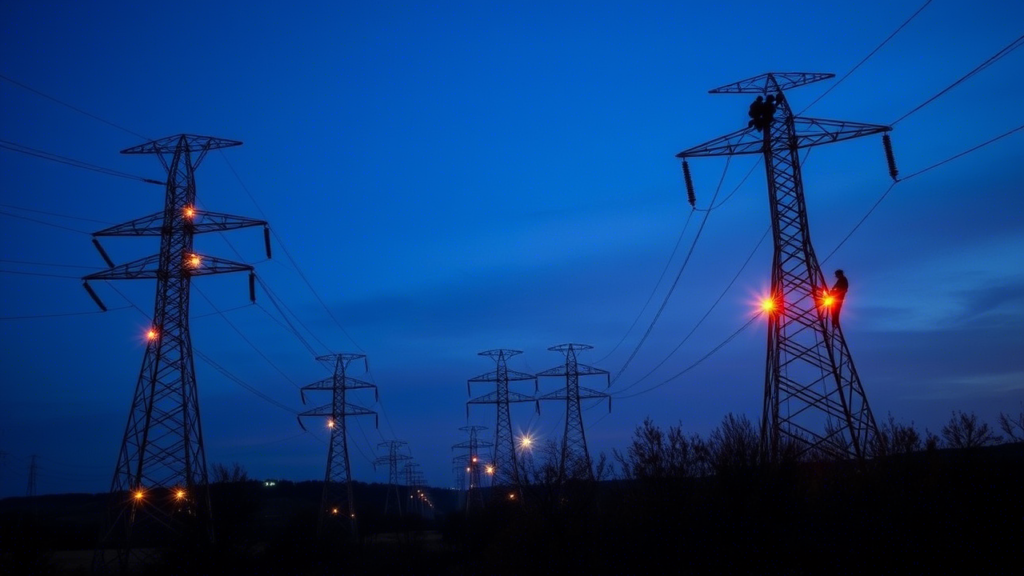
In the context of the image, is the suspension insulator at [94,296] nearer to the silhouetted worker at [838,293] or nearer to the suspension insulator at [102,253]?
the suspension insulator at [102,253]

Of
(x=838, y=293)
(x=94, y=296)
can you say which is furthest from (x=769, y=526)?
(x=94, y=296)

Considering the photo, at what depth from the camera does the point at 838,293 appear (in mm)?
22469

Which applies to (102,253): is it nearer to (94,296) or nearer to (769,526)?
(94,296)

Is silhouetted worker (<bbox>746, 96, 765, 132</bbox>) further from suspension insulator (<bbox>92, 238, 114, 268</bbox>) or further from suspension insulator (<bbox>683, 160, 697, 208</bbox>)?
suspension insulator (<bbox>92, 238, 114, 268</bbox>)

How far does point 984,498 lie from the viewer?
19812 millimetres

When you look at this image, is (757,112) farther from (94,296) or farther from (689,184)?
(94,296)

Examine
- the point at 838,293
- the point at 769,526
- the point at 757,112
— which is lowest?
the point at 769,526

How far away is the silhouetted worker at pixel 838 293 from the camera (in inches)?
882

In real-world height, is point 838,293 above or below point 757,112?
below

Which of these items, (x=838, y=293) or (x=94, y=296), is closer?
(x=838, y=293)

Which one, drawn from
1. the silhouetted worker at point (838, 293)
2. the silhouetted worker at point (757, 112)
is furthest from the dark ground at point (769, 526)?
the silhouetted worker at point (757, 112)

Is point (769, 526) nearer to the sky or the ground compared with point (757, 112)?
nearer to the ground

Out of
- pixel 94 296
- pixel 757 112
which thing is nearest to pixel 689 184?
pixel 757 112

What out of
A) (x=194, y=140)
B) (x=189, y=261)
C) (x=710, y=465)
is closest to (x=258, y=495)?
(x=189, y=261)
